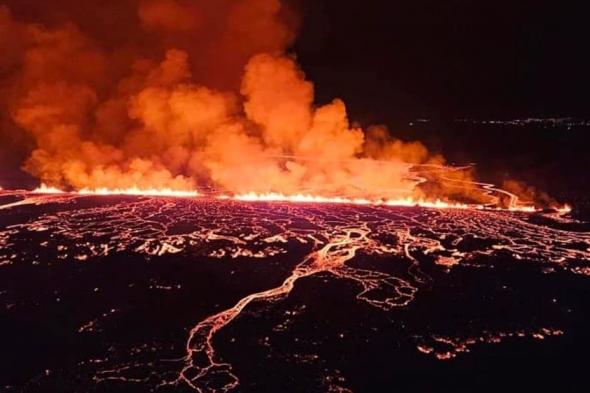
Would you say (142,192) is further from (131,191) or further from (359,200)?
(359,200)

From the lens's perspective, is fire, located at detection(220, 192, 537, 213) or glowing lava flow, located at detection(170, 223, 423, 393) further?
fire, located at detection(220, 192, 537, 213)

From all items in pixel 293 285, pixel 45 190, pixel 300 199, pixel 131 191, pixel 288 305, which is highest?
pixel 300 199

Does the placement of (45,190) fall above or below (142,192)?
below

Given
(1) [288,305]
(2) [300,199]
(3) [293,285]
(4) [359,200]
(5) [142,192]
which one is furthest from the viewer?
(5) [142,192]

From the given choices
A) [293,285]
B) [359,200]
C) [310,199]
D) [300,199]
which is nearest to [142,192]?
[300,199]

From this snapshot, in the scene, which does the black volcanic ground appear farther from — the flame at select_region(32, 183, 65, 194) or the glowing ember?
the flame at select_region(32, 183, 65, 194)

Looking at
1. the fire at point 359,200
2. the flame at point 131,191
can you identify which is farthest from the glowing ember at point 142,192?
the fire at point 359,200

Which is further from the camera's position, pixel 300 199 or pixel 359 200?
pixel 300 199

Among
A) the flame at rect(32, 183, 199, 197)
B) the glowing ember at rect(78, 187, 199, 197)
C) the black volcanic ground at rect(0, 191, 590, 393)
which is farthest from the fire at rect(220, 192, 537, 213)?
the black volcanic ground at rect(0, 191, 590, 393)

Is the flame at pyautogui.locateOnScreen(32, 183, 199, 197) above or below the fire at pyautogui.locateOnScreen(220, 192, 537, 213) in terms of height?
below

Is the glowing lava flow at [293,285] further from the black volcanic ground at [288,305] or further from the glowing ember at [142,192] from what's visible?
the glowing ember at [142,192]
